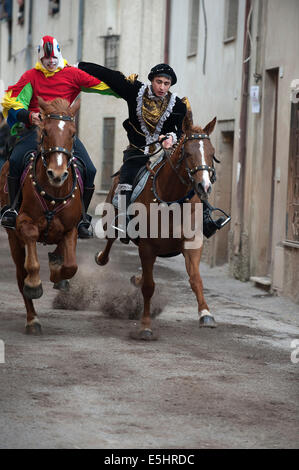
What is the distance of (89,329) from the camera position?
10.5 meters

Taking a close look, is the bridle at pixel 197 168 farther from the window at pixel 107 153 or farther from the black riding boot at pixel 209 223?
the window at pixel 107 153

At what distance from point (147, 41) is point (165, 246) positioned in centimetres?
1902

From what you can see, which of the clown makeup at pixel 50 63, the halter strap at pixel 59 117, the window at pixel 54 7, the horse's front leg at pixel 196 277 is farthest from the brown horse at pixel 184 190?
the window at pixel 54 7

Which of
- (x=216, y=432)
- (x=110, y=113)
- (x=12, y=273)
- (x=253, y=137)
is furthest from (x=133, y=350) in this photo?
(x=110, y=113)

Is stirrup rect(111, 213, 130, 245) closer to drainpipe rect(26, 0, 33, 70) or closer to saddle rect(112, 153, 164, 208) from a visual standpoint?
saddle rect(112, 153, 164, 208)

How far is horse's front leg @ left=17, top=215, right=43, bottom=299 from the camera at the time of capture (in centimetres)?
934

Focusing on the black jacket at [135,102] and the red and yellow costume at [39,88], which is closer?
the red and yellow costume at [39,88]

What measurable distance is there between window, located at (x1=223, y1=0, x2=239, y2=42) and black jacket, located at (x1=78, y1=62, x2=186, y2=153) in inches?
327

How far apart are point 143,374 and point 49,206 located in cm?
210

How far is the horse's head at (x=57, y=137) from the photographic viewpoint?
8812mm

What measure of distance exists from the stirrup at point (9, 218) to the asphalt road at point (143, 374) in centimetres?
104

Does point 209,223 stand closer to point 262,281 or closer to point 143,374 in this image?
point 143,374

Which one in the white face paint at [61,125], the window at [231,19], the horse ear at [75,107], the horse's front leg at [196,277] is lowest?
the horse's front leg at [196,277]
